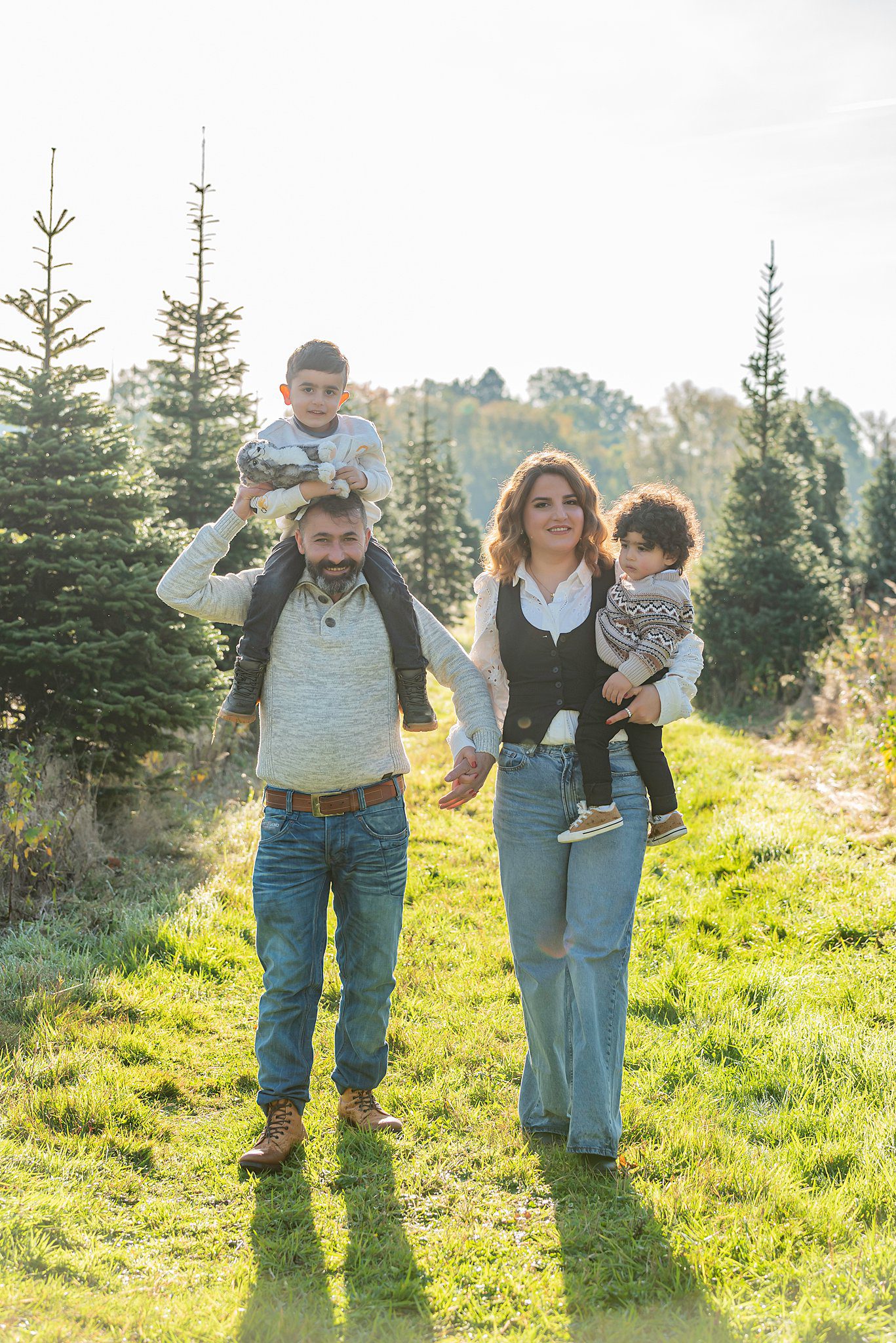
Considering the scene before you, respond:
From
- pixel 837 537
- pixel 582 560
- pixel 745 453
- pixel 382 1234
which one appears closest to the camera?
pixel 382 1234

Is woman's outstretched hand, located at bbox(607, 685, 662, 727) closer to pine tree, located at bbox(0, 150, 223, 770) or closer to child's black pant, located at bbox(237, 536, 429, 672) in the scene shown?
child's black pant, located at bbox(237, 536, 429, 672)

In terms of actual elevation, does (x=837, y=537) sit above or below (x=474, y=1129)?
above

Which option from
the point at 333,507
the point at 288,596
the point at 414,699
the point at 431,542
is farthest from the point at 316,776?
the point at 431,542

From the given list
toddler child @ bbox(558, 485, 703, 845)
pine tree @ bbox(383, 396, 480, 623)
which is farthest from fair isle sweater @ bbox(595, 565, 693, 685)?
pine tree @ bbox(383, 396, 480, 623)

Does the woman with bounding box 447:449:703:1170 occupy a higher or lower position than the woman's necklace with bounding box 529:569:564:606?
lower

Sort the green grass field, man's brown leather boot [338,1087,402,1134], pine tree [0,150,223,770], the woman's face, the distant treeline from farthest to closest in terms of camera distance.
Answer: the distant treeline < pine tree [0,150,223,770] < man's brown leather boot [338,1087,402,1134] < the woman's face < the green grass field

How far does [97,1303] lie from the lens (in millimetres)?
2660

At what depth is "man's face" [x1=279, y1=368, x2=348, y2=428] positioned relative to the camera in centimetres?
355

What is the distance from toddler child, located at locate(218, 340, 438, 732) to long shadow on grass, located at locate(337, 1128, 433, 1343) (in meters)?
1.40

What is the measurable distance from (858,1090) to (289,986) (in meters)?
2.08

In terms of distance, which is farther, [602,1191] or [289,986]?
[289,986]

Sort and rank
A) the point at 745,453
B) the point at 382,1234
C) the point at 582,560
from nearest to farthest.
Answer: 1. the point at 382,1234
2. the point at 582,560
3. the point at 745,453

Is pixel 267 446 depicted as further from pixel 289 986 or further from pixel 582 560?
pixel 289 986

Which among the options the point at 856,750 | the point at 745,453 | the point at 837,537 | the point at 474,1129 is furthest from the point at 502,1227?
the point at 837,537
